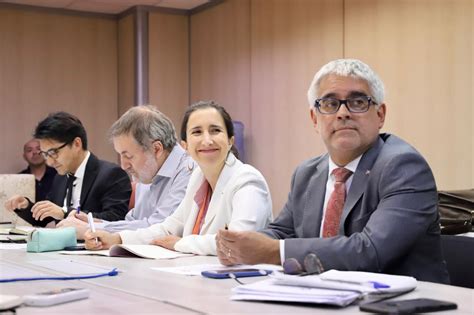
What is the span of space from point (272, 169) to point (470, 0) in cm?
290

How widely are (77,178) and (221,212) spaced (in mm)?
1666

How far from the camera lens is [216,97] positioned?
8.49 meters

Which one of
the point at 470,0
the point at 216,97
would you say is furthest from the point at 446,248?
the point at 216,97

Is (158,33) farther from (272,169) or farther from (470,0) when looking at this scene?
(470,0)

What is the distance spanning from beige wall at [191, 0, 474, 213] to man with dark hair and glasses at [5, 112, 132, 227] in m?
2.59

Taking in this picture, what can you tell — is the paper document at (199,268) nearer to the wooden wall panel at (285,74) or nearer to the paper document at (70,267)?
the paper document at (70,267)

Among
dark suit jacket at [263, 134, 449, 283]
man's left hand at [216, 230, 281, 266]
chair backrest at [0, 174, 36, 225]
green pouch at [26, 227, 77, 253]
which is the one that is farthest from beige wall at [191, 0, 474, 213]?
man's left hand at [216, 230, 281, 266]

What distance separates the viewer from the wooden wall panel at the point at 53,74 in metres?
8.58

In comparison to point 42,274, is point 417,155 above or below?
above

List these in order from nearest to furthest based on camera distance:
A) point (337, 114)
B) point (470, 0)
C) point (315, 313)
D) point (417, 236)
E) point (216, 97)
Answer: point (315, 313) → point (417, 236) → point (337, 114) → point (470, 0) → point (216, 97)

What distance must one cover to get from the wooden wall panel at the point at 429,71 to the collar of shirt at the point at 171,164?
8.12ft

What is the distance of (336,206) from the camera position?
2477mm

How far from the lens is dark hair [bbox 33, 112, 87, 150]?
179 inches

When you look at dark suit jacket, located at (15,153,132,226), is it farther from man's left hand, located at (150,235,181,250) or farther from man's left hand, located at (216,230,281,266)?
man's left hand, located at (216,230,281,266)
